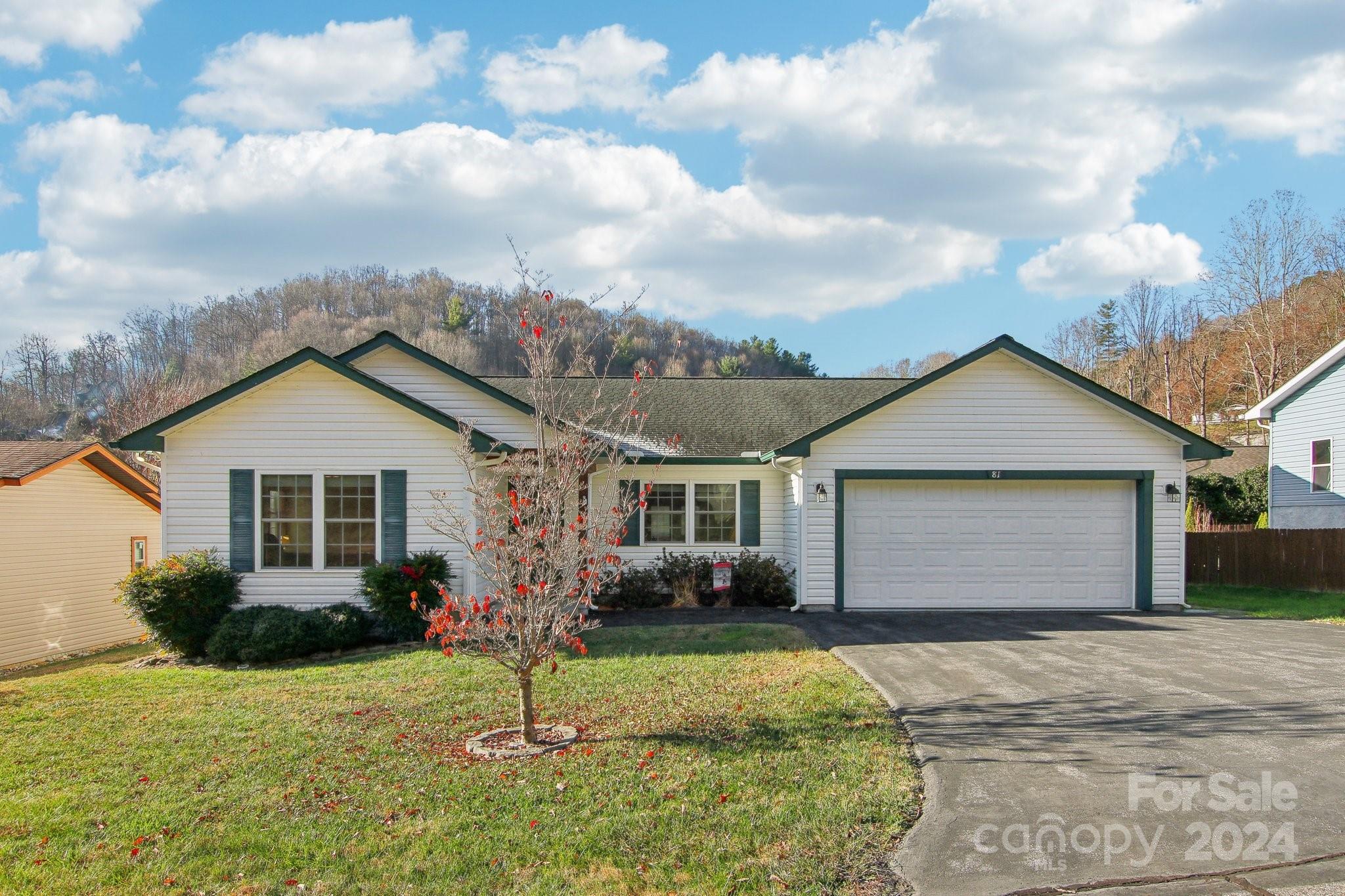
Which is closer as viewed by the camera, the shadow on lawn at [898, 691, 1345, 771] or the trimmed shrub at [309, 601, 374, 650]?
the shadow on lawn at [898, 691, 1345, 771]

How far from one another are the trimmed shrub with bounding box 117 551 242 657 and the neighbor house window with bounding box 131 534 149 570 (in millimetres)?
10289

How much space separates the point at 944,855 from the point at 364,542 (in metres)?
10.8

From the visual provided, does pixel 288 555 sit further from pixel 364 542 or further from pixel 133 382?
pixel 133 382

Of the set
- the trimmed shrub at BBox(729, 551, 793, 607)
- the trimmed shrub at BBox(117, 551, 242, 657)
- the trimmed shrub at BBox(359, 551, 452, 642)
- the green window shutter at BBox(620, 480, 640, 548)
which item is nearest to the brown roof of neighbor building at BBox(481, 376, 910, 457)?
the green window shutter at BBox(620, 480, 640, 548)

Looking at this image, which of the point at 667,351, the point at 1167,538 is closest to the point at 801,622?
the point at 1167,538

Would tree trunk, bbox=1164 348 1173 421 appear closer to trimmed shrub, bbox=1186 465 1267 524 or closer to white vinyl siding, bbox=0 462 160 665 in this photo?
trimmed shrub, bbox=1186 465 1267 524

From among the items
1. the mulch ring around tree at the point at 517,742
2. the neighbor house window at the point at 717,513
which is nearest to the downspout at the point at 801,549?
the neighbor house window at the point at 717,513

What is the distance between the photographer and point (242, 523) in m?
13.6

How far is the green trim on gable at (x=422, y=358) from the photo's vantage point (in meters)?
15.4

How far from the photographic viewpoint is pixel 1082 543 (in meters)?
15.3

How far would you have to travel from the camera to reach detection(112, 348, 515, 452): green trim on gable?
13.4m

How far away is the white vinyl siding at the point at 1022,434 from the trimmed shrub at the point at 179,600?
10.5m

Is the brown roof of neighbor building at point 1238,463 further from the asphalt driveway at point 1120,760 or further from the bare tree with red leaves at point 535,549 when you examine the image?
the bare tree with red leaves at point 535,549

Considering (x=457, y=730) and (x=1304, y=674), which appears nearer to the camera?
(x=457, y=730)
